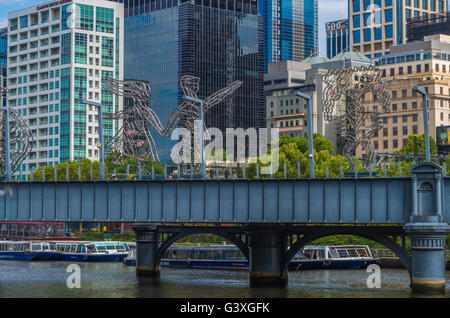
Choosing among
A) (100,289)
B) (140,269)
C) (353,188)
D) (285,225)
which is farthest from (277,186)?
(140,269)

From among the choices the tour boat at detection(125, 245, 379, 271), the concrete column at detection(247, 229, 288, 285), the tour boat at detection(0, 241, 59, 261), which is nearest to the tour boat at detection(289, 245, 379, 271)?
the tour boat at detection(125, 245, 379, 271)

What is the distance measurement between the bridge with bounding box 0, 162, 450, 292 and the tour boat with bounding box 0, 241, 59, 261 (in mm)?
69804

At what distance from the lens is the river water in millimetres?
97562

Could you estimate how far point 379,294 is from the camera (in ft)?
315

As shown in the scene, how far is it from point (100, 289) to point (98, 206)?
1124 cm

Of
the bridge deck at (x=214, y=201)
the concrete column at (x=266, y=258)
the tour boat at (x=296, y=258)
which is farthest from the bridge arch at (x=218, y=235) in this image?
the bridge deck at (x=214, y=201)

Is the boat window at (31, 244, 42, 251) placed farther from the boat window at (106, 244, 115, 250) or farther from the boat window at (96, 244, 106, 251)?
the boat window at (106, 244, 115, 250)

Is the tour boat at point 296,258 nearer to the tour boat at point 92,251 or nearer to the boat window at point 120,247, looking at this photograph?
the tour boat at point 92,251

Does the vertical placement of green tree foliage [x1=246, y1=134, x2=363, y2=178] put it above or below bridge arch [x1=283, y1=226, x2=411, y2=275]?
above

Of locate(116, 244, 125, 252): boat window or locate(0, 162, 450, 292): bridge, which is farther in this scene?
locate(116, 244, 125, 252): boat window

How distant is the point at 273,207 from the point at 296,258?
4747cm

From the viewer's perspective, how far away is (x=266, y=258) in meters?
107
